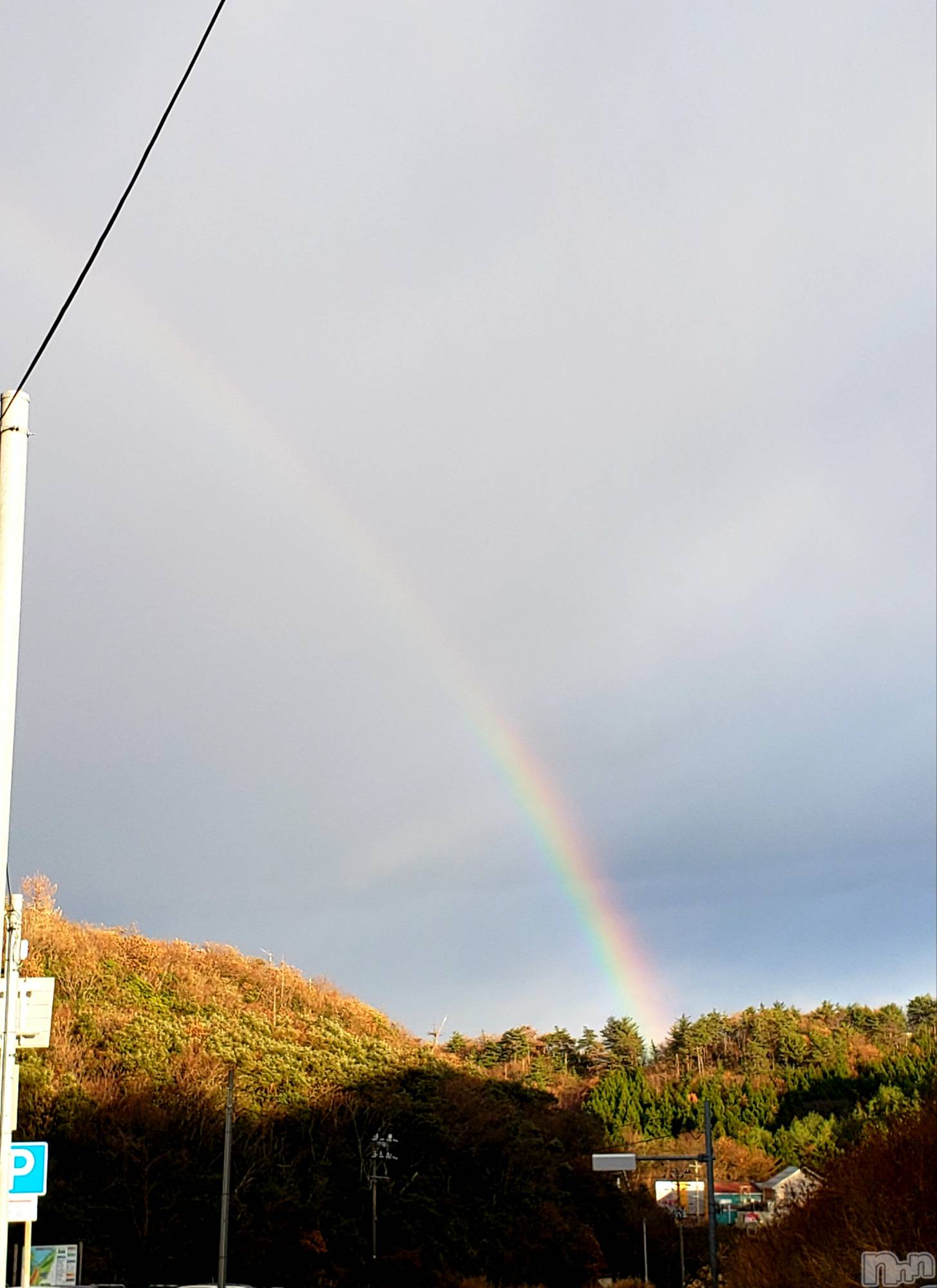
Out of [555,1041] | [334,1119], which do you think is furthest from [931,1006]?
[334,1119]

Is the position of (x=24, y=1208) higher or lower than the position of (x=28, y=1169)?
lower

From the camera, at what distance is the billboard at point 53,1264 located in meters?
30.1

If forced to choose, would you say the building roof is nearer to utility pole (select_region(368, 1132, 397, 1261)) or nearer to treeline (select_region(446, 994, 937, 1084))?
treeline (select_region(446, 994, 937, 1084))

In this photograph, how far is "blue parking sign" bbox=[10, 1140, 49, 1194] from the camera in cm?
1816

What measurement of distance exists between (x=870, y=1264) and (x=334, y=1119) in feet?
145

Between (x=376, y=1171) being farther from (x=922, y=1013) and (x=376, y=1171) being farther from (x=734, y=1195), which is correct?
(x=922, y=1013)

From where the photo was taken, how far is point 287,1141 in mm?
62188

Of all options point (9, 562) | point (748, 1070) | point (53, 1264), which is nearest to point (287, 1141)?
point (53, 1264)
